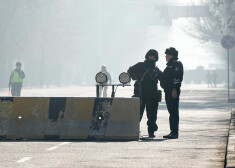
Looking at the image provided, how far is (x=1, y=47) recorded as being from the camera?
76.1 m

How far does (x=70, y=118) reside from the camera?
17.8 meters

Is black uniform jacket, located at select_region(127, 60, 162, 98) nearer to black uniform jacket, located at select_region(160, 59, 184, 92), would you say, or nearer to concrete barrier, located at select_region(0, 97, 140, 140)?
black uniform jacket, located at select_region(160, 59, 184, 92)

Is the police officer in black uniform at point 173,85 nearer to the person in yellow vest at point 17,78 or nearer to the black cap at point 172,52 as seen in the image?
the black cap at point 172,52

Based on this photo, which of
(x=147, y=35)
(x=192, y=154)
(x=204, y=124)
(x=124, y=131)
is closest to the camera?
(x=192, y=154)

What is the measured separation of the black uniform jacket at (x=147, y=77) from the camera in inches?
722

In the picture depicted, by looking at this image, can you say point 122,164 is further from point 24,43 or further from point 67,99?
point 24,43

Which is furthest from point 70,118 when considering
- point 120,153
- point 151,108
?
point 120,153

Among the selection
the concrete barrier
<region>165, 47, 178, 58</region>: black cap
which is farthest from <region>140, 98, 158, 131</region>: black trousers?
<region>165, 47, 178, 58</region>: black cap

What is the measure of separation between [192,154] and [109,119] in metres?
3.33

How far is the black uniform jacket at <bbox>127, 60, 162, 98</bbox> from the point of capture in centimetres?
1833

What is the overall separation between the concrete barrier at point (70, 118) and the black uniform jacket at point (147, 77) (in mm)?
763

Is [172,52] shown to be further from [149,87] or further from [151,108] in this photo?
[151,108]

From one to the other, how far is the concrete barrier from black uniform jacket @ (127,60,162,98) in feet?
2.50

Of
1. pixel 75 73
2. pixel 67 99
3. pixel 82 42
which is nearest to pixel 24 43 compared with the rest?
pixel 82 42
